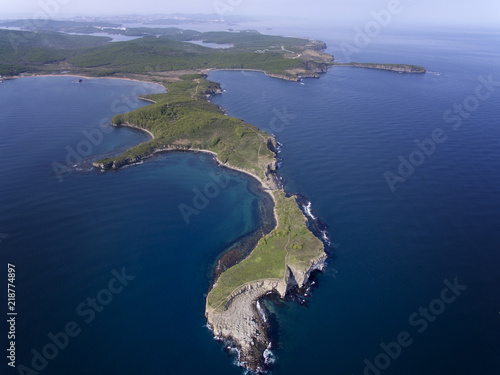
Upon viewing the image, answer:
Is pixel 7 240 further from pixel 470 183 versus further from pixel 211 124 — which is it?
pixel 470 183

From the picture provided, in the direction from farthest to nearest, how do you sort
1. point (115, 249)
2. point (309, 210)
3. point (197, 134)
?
point (197, 134)
point (309, 210)
point (115, 249)

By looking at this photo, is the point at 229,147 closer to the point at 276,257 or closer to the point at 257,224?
the point at 257,224

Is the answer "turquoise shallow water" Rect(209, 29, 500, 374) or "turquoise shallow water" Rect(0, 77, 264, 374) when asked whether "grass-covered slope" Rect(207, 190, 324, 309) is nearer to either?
"turquoise shallow water" Rect(0, 77, 264, 374)

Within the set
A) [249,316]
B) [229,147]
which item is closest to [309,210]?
[249,316]

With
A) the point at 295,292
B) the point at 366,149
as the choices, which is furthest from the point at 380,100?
the point at 295,292

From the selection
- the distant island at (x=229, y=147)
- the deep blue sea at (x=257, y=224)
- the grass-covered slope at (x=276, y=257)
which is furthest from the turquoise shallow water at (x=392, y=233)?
the grass-covered slope at (x=276, y=257)

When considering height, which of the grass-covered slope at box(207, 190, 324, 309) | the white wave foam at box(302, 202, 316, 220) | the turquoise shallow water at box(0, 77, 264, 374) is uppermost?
the grass-covered slope at box(207, 190, 324, 309)

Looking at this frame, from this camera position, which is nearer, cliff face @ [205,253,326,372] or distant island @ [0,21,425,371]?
cliff face @ [205,253,326,372]

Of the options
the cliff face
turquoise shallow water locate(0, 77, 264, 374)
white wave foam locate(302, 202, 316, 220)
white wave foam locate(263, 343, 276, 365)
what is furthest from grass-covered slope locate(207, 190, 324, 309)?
white wave foam locate(263, 343, 276, 365)
